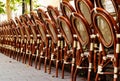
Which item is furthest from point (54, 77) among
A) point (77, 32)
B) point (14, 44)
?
point (14, 44)

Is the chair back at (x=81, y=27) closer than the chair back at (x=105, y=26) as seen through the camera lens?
No

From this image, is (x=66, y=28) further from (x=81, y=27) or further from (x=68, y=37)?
(x=81, y=27)

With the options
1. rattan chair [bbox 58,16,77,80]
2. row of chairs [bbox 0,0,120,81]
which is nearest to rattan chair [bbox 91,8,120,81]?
row of chairs [bbox 0,0,120,81]

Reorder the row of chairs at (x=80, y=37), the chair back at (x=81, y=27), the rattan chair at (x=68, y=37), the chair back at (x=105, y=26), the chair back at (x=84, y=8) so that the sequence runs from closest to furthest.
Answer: the chair back at (x=105, y=26) → the row of chairs at (x=80, y=37) → the chair back at (x=81, y=27) → the chair back at (x=84, y=8) → the rattan chair at (x=68, y=37)

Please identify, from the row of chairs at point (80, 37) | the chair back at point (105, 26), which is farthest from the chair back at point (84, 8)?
the chair back at point (105, 26)

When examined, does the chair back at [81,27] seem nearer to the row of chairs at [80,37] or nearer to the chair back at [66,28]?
the row of chairs at [80,37]

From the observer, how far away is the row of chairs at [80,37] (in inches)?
112

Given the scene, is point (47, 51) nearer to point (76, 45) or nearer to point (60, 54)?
point (60, 54)

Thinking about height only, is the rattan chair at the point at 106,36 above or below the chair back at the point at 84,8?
below

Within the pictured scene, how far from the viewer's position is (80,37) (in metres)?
3.50

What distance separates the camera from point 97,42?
130 inches

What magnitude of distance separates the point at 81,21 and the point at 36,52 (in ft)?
8.76

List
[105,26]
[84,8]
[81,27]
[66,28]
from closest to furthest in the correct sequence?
[105,26]
[81,27]
[84,8]
[66,28]

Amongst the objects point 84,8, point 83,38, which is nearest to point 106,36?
point 83,38
